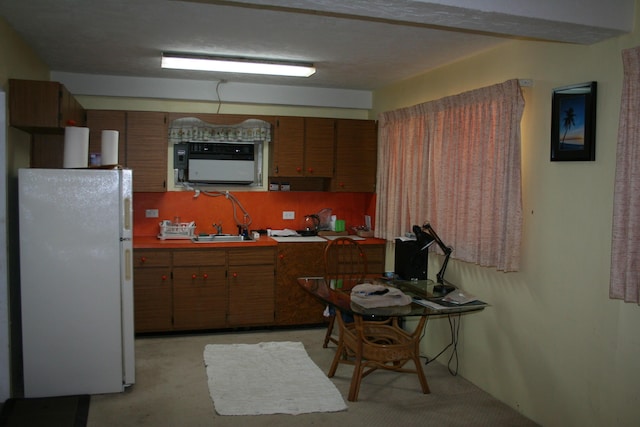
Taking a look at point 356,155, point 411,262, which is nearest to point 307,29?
point 411,262

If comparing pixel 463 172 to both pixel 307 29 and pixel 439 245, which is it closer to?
pixel 439 245

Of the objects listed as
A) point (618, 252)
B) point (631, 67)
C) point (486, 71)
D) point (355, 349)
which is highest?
point (486, 71)

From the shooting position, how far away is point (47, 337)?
3.73 meters

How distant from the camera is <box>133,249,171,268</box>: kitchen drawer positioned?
200 inches

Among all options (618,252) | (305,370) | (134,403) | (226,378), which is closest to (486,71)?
(618,252)

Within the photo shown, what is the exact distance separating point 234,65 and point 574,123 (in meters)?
2.73

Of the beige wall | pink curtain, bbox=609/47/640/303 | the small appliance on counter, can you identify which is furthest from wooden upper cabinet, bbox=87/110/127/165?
pink curtain, bbox=609/47/640/303

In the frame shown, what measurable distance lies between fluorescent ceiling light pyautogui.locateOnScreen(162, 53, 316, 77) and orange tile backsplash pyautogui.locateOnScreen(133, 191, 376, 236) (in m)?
1.62

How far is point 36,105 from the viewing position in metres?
3.88

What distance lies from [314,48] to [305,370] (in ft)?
8.34

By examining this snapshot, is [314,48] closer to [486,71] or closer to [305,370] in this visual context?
[486,71]

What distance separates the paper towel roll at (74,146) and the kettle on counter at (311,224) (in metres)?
2.63

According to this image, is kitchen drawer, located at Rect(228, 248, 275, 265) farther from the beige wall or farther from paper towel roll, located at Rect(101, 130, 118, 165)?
the beige wall

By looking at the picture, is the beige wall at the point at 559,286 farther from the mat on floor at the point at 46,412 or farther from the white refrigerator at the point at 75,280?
the mat on floor at the point at 46,412
